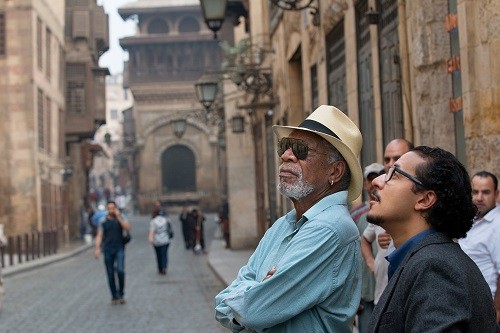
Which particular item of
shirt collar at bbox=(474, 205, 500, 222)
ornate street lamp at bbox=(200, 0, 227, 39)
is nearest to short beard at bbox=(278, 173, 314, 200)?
shirt collar at bbox=(474, 205, 500, 222)

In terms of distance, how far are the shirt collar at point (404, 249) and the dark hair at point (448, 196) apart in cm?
4

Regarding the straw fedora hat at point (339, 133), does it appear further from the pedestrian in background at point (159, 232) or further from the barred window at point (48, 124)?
the barred window at point (48, 124)

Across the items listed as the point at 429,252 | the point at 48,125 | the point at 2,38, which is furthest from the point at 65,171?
the point at 429,252

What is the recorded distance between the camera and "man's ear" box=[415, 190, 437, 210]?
346 cm

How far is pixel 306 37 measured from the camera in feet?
61.8

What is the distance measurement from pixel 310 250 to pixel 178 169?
74535 millimetres

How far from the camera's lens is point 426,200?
3.48 meters

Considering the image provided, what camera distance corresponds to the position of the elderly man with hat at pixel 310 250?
3.94 m

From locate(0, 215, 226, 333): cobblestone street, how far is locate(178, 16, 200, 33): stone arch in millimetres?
50688

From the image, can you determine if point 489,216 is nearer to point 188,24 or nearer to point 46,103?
point 46,103

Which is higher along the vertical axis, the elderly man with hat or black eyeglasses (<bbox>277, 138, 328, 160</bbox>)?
black eyeglasses (<bbox>277, 138, 328, 160</bbox>)

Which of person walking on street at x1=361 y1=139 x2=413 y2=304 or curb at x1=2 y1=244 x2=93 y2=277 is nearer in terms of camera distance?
person walking on street at x1=361 y1=139 x2=413 y2=304

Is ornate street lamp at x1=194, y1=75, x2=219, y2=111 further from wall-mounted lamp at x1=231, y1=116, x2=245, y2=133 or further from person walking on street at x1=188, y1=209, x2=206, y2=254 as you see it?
person walking on street at x1=188, y1=209, x2=206, y2=254

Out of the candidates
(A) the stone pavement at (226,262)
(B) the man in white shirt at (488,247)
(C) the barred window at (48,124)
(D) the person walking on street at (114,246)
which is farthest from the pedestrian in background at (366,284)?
(C) the barred window at (48,124)
